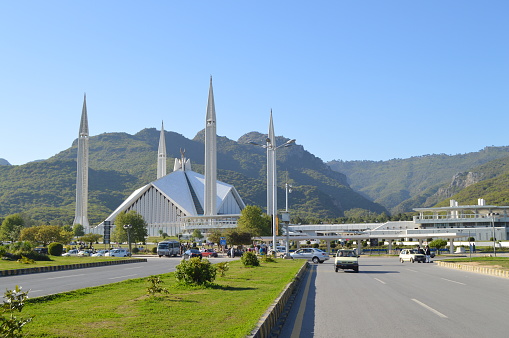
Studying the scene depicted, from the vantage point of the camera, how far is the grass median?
794cm

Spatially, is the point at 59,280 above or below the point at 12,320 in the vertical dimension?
below

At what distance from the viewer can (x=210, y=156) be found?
94812mm

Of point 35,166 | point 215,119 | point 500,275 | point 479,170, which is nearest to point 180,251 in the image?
point 500,275

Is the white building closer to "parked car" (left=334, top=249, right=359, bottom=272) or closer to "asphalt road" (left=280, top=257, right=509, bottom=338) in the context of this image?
"parked car" (left=334, top=249, right=359, bottom=272)

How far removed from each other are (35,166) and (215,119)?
88746mm

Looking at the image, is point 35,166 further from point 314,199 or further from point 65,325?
point 65,325

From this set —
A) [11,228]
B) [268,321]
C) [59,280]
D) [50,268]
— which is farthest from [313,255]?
[11,228]

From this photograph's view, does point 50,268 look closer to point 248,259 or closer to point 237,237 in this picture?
point 248,259

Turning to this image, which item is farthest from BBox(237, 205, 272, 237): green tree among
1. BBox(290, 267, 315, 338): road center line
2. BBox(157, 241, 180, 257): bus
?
BBox(290, 267, 315, 338): road center line

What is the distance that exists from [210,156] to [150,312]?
85.2 meters

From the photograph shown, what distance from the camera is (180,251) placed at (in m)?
57.3

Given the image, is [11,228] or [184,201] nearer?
[11,228]

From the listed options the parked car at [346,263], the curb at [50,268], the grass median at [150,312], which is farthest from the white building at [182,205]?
the grass median at [150,312]

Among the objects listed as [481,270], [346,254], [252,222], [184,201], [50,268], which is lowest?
[481,270]
